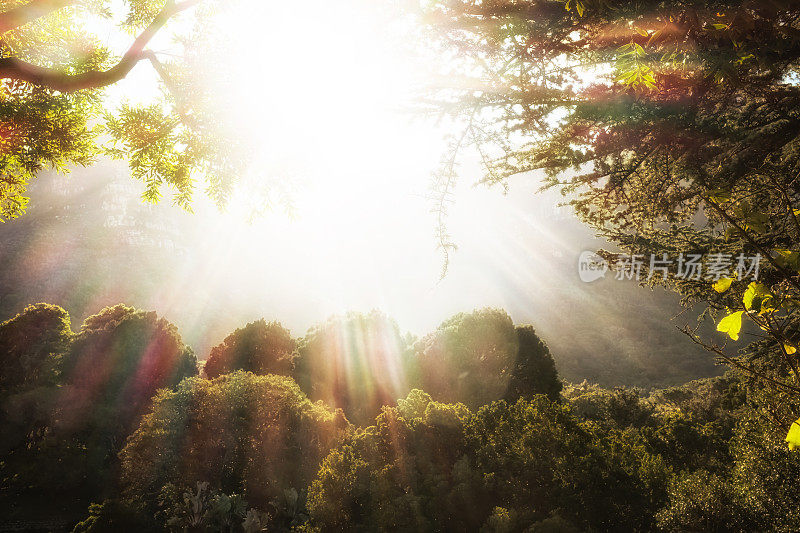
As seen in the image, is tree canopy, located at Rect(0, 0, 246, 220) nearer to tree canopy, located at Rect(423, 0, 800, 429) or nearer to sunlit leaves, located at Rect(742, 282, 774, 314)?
tree canopy, located at Rect(423, 0, 800, 429)

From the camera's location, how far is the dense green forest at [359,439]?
9.12 m

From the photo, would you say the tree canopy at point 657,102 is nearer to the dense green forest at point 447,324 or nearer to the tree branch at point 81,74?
the dense green forest at point 447,324

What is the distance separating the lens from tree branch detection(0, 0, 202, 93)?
4277 mm

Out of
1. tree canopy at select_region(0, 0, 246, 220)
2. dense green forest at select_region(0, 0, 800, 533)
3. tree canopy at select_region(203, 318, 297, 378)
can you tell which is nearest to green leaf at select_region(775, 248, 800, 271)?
dense green forest at select_region(0, 0, 800, 533)

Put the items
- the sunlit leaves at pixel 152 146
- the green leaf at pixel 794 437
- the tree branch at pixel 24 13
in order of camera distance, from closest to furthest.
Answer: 1. the green leaf at pixel 794 437
2. the tree branch at pixel 24 13
3. the sunlit leaves at pixel 152 146

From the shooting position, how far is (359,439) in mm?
11984

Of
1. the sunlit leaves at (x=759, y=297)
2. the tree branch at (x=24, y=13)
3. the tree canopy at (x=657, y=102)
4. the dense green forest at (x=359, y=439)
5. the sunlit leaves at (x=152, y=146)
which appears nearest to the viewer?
the sunlit leaves at (x=759, y=297)

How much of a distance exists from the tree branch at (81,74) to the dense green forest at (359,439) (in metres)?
7.29

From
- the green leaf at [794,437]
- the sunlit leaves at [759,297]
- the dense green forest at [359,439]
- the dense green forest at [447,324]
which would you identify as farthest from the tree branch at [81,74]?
the dense green forest at [359,439]

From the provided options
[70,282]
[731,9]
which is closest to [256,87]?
[731,9]

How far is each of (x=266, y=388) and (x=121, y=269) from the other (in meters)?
84.1

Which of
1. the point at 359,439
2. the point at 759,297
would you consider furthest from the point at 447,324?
the point at 759,297

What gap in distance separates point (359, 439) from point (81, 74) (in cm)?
1119

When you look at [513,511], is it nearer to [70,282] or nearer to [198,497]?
[198,497]
